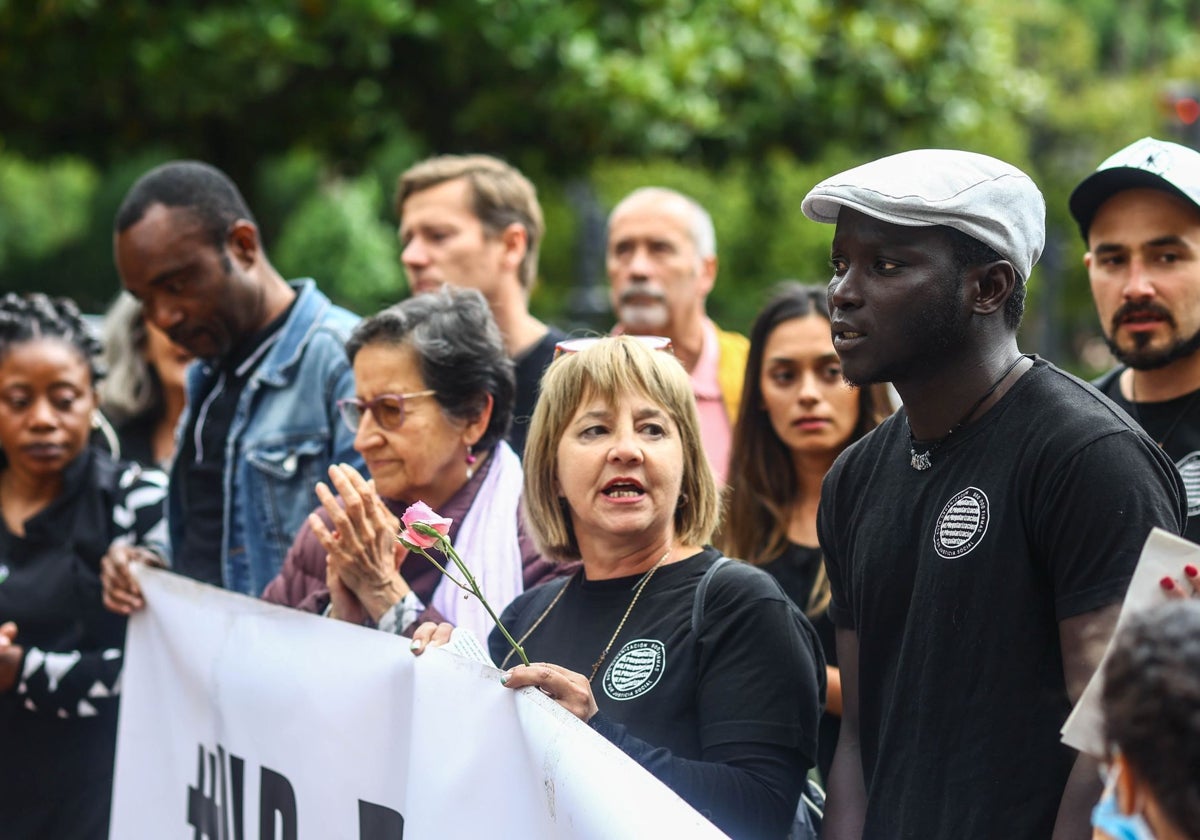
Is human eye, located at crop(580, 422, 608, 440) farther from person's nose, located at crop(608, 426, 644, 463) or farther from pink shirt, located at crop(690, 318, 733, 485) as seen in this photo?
pink shirt, located at crop(690, 318, 733, 485)

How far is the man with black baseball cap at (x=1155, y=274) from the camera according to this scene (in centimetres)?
340

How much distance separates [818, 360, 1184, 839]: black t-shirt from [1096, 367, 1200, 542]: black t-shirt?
0.91 meters

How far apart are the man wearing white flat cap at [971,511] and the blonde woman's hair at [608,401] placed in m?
0.58

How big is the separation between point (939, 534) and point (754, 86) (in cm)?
885

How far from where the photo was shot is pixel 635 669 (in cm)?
301

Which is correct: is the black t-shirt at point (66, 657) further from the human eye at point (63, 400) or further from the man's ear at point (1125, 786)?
the man's ear at point (1125, 786)

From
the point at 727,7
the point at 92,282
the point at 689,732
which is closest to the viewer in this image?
the point at 689,732

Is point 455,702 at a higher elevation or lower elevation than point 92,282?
lower

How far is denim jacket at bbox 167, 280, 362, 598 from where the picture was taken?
4.52m

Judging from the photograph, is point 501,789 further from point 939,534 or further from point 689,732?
point 939,534

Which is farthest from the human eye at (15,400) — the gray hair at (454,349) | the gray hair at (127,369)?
the gray hair at (454,349)

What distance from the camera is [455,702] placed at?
3139mm

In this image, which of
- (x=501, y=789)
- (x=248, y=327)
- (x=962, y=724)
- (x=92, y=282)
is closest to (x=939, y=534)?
(x=962, y=724)

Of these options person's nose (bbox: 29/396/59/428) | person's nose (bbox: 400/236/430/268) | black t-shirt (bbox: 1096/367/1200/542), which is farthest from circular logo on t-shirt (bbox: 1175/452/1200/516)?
person's nose (bbox: 29/396/59/428)
